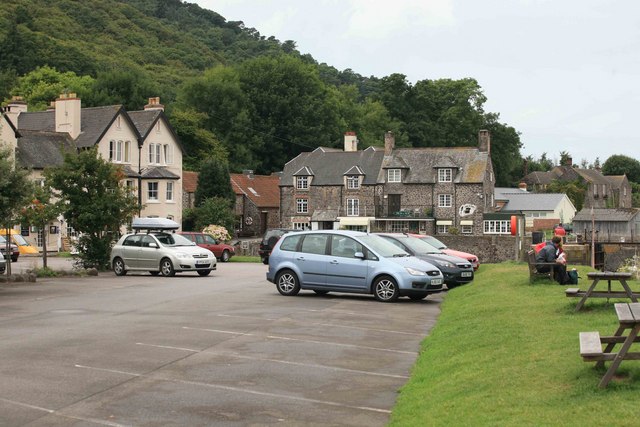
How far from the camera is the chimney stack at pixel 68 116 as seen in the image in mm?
65688

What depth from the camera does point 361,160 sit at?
90.0 meters

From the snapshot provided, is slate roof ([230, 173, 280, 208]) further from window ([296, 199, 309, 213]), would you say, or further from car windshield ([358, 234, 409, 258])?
car windshield ([358, 234, 409, 258])

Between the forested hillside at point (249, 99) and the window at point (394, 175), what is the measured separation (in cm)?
1915

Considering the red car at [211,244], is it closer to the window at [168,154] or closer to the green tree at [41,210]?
the green tree at [41,210]

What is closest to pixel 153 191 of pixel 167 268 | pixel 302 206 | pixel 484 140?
pixel 302 206

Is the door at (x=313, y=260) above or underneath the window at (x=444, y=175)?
underneath

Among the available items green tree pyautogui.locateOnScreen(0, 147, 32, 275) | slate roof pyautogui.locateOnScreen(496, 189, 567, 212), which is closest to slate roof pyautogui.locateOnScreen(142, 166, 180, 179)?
green tree pyautogui.locateOnScreen(0, 147, 32, 275)

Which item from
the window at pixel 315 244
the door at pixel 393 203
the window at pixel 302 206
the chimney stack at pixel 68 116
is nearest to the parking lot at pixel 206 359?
the window at pixel 315 244

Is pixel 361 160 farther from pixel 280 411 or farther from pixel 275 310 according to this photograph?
pixel 280 411

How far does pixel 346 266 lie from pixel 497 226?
205 ft

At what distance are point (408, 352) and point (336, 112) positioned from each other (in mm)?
100045

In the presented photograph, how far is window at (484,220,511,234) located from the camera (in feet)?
275

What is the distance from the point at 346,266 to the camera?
935 inches

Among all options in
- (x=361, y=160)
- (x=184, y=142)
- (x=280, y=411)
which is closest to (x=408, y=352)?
(x=280, y=411)
